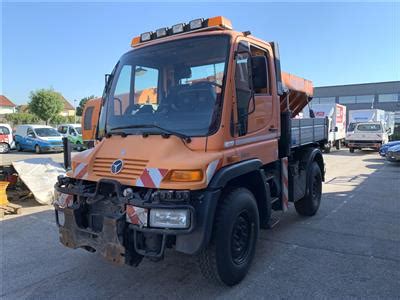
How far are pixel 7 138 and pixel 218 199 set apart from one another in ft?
77.4

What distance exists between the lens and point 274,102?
4.74m

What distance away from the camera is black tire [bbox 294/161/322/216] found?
6439 millimetres

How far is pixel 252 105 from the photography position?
408 centimetres

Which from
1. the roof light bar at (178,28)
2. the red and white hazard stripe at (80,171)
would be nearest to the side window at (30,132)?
the red and white hazard stripe at (80,171)

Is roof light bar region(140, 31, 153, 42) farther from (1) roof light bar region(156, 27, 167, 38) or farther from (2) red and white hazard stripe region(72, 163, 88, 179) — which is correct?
(2) red and white hazard stripe region(72, 163, 88, 179)

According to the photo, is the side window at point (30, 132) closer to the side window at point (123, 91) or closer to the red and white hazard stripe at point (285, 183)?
the side window at point (123, 91)

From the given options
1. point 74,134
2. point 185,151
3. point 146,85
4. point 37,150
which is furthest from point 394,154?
point 37,150

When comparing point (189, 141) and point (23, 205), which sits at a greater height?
point (189, 141)

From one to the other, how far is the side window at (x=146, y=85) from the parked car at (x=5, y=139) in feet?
72.7

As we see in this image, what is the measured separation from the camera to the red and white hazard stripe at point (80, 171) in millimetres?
3879

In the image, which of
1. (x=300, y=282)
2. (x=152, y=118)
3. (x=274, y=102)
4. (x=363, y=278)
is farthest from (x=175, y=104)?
(x=363, y=278)

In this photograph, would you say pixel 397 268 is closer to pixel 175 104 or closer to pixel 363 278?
pixel 363 278

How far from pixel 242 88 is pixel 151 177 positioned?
143 centimetres

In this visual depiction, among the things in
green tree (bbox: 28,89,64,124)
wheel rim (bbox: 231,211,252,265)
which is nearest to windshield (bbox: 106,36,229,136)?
wheel rim (bbox: 231,211,252,265)
